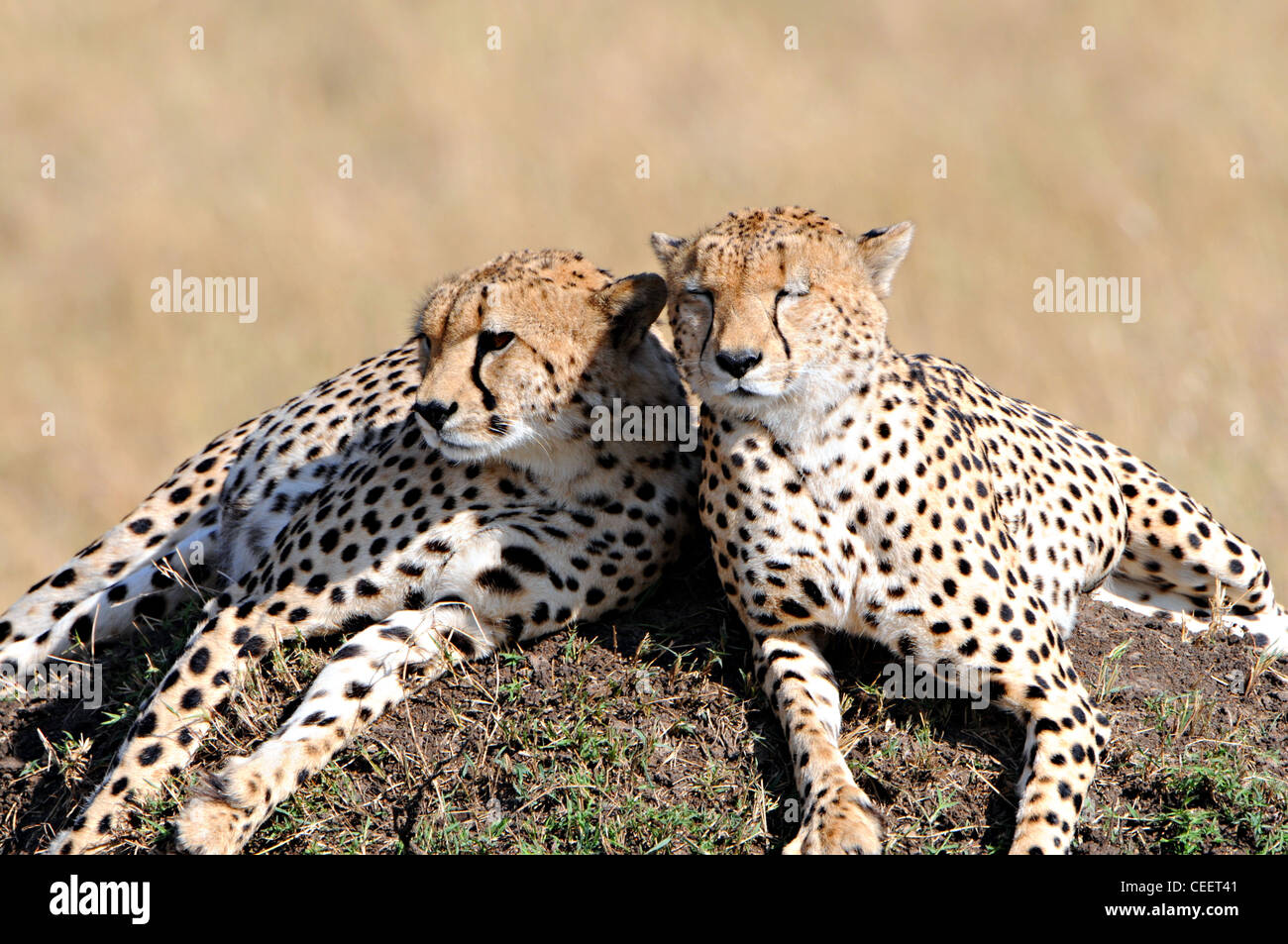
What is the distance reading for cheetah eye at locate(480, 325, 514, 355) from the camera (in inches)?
158

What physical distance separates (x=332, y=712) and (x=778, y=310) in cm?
152

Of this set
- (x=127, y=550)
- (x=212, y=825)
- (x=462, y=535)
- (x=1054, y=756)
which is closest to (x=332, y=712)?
(x=212, y=825)

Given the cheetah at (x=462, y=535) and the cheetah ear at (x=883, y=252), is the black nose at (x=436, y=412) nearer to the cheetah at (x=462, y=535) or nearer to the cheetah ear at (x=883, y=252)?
the cheetah at (x=462, y=535)

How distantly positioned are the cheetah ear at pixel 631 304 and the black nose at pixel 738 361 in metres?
0.60

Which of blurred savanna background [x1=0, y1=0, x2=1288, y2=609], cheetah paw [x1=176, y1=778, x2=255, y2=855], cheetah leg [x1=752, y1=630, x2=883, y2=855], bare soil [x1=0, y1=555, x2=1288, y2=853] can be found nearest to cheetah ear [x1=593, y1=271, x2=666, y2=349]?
bare soil [x1=0, y1=555, x2=1288, y2=853]

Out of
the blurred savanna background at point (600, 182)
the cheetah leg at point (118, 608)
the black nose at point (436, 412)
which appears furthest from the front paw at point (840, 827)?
the blurred savanna background at point (600, 182)

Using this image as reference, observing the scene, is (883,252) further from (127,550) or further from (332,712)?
(127,550)

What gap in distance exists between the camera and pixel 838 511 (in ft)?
12.4

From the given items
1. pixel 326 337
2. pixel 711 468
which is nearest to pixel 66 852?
pixel 711 468

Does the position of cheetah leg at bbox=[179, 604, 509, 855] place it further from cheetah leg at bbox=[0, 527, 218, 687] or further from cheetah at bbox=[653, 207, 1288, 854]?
cheetah leg at bbox=[0, 527, 218, 687]

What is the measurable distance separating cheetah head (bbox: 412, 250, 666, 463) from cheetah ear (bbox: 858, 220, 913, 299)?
556 mm

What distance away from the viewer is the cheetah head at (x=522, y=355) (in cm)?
395

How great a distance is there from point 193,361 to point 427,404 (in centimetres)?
693
